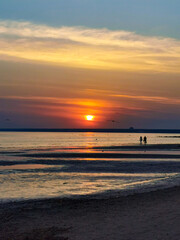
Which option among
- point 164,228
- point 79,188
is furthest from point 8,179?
point 164,228

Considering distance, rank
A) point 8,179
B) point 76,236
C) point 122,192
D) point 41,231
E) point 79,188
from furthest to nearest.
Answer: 1. point 8,179
2. point 79,188
3. point 122,192
4. point 41,231
5. point 76,236

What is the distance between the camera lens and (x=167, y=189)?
70.2 feet

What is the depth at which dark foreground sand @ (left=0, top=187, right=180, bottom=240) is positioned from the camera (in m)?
12.8

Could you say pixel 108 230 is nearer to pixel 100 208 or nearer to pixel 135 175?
pixel 100 208

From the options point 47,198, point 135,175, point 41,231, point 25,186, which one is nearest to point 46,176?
point 25,186

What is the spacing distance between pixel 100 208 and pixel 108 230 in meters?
3.78

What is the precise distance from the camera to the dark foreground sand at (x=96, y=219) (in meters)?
12.8

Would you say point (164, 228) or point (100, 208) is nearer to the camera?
point (164, 228)

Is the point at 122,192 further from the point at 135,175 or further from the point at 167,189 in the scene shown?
the point at 135,175

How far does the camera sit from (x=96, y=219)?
1502 centimetres

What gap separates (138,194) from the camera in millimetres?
20266

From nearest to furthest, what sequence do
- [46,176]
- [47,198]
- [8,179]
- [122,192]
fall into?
[47,198] < [122,192] < [8,179] < [46,176]

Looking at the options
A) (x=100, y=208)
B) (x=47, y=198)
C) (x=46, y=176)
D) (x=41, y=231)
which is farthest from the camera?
(x=46, y=176)

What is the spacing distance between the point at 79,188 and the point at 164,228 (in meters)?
10.8
